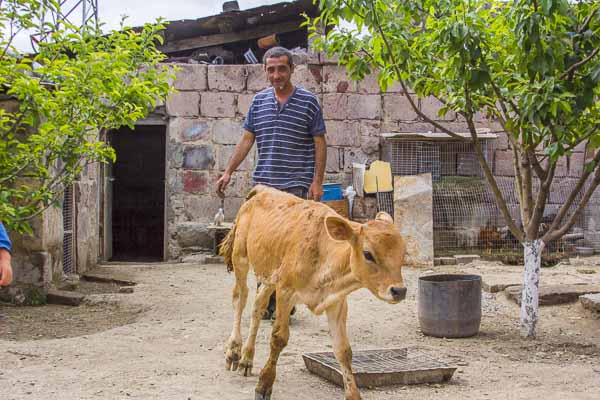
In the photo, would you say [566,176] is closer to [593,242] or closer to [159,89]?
[593,242]

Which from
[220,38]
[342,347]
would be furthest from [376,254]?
[220,38]

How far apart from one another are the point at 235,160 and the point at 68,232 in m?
4.06

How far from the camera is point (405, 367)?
4164 mm

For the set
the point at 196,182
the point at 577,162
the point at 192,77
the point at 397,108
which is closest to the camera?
the point at 192,77

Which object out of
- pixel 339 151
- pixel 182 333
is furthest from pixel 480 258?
pixel 182 333

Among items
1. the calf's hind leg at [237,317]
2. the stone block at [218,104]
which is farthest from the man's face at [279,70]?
the stone block at [218,104]

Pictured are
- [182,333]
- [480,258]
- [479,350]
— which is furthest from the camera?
[480,258]

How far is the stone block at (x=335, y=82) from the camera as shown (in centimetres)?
1082

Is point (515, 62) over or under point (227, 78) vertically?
under

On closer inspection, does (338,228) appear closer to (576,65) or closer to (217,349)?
(217,349)

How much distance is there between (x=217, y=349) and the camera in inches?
192

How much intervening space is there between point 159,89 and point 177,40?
6.40m

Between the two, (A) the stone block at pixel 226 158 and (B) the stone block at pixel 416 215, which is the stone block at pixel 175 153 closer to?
(A) the stone block at pixel 226 158

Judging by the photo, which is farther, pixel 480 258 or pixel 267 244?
pixel 480 258
